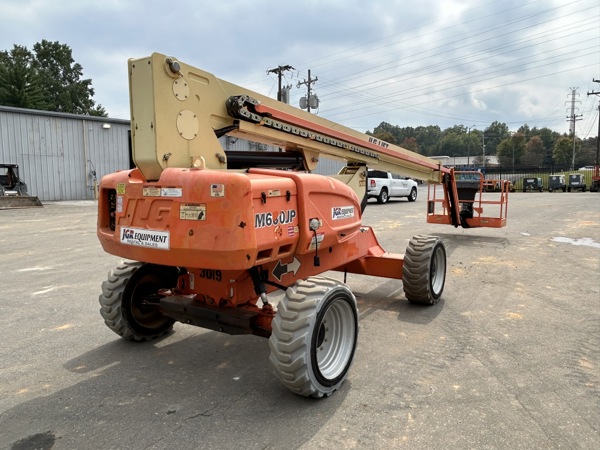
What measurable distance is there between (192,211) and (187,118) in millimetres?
770

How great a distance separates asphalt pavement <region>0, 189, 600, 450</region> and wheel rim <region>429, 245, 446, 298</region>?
0.27 metres

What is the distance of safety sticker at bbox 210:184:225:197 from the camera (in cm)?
296

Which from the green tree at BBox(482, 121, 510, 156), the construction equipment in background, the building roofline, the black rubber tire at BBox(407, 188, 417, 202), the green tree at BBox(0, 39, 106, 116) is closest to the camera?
the construction equipment in background

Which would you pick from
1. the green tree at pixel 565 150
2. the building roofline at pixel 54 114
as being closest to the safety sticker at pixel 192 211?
the building roofline at pixel 54 114

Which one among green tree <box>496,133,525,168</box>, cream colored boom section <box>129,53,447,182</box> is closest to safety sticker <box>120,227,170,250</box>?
cream colored boom section <box>129,53,447,182</box>

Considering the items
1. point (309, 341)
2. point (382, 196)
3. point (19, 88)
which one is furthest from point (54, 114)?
point (19, 88)

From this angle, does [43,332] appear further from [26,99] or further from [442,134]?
[442,134]

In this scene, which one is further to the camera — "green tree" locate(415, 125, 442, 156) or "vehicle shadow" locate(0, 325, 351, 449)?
"green tree" locate(415, 125, 442, 156)

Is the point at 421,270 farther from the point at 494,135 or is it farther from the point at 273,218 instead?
the point at 494,135

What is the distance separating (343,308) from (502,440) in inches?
54.6

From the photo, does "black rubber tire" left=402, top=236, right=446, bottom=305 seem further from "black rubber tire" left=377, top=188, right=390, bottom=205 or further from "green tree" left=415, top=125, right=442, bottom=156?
"green tree" left=415, top=125, right=442, bottom=156

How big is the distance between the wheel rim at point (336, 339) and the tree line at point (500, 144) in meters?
89.7

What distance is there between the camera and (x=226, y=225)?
296 centimetres

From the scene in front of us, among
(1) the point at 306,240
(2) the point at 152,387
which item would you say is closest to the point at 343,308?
(1) the point at 306,240
